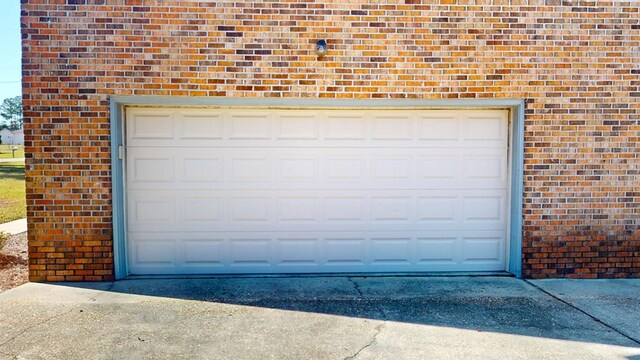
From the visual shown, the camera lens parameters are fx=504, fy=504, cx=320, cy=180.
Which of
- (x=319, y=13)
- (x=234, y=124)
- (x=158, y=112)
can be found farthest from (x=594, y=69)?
(x=158, y=112)

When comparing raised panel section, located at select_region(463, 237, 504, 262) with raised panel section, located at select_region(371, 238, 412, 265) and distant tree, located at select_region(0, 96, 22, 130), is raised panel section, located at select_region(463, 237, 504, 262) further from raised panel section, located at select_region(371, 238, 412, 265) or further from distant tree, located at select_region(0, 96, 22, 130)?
distant tree, located at select_region(0, 96, 22, 130)

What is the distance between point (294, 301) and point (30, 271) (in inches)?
133

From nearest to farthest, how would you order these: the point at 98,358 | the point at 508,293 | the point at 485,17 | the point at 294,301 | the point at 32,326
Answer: the point at 98,358
the point at 32,326
the point at 294,301
the point at 508,293
the point at 485,17

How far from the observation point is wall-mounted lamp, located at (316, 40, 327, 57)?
20.3 ft

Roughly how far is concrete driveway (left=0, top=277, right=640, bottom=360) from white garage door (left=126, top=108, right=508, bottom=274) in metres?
0.38

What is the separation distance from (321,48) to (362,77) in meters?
0.63

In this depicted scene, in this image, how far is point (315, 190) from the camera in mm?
6621

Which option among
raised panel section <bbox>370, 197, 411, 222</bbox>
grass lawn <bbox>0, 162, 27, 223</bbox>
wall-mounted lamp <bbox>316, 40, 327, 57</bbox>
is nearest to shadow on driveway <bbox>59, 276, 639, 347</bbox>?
raised panel section <bbox>370, 197, 411, 222</bbox>

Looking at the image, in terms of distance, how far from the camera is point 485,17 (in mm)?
6359

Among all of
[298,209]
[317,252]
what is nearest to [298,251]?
[317,252]

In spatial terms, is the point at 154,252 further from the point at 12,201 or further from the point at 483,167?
the point at 12,201

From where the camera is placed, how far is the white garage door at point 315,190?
6496 mm

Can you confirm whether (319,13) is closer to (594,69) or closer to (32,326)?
(594,69)

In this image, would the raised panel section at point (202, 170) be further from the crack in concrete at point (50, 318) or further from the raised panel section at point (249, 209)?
the crack in concrete at point (50, 318)
